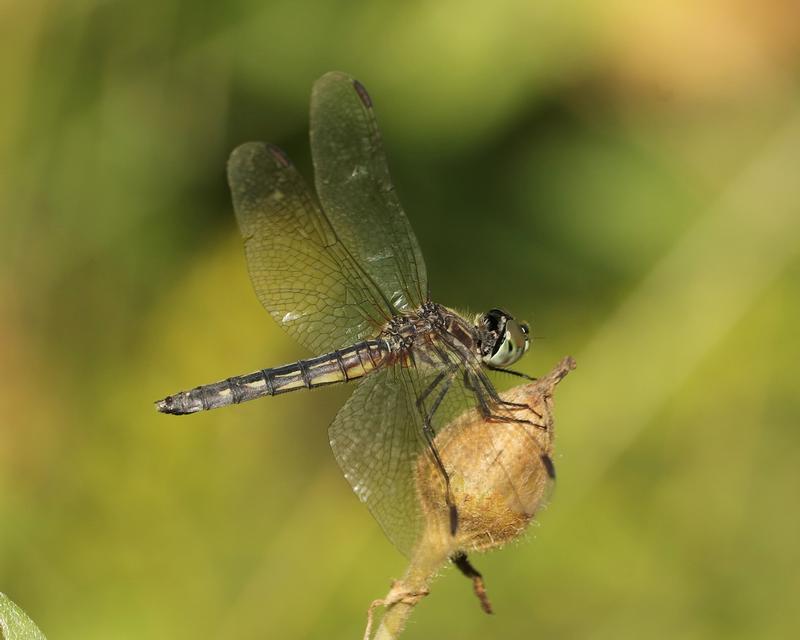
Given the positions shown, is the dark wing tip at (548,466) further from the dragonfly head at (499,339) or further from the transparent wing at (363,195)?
the transparent wing at (363,195)

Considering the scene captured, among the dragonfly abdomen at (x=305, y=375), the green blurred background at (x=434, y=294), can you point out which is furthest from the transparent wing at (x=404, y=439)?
the green blurred background at (x=434, y=294)

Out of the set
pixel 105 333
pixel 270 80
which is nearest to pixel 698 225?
pixel 270 80

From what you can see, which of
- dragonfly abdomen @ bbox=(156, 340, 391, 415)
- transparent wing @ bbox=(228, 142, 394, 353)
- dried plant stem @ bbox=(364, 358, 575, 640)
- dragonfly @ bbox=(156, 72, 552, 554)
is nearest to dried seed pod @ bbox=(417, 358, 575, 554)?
dried plant stem @ bbox=(364, 358, 575, 640)

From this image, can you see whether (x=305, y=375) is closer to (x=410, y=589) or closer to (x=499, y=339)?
(x=499, y=339)

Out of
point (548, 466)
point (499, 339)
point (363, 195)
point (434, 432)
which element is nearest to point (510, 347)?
point (499, 339)

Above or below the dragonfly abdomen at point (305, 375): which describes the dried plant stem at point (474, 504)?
above

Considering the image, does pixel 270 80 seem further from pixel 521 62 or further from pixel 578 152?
pixel 578 152
